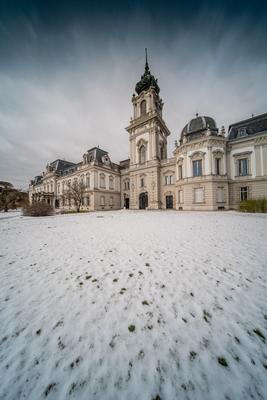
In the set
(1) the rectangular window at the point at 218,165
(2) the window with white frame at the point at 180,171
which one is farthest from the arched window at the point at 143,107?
(1) the rectangular window at the point at 218,165

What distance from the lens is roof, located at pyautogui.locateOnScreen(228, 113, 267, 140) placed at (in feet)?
65.9

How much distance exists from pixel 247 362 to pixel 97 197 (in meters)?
29.8

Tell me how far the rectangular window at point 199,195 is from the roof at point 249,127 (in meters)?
9.72

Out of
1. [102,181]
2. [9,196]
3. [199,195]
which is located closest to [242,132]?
[199,195]

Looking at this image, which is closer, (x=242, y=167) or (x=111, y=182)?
(x=242, y=167)

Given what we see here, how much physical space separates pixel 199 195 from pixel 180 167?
5.64 metres

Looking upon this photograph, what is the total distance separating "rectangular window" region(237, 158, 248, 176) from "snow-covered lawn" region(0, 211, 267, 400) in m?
21.7

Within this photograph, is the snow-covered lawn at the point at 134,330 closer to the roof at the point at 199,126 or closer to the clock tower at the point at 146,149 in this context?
the clock tower at the point at 146,149

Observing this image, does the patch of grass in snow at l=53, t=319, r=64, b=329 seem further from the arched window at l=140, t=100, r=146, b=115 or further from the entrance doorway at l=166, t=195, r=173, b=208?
the arched window at l=140, t=100, r=146, b=115

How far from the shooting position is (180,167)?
2333 centimetres

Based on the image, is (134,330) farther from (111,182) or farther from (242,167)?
(111,182)

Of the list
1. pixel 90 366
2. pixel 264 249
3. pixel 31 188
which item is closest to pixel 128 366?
pixel 90 366

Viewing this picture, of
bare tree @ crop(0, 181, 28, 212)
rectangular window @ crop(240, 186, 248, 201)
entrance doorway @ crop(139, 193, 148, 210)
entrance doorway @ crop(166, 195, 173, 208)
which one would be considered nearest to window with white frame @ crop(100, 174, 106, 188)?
entrance doorway @ crop(139, 193, 148, 210)

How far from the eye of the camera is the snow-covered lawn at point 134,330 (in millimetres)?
1277
